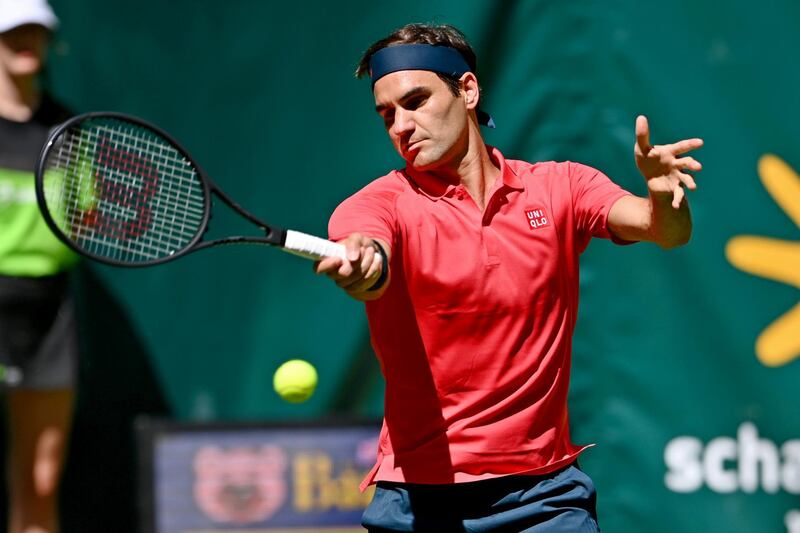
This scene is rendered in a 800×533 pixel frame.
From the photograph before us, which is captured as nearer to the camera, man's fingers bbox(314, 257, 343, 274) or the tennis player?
man's fingers bbox(314, 257, 343, 274)

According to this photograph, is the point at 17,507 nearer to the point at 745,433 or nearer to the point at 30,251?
the point at 30,251

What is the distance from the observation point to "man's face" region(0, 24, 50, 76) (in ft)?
14.5

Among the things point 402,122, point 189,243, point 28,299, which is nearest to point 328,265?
point 189,243

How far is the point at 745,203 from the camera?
5.10 metres

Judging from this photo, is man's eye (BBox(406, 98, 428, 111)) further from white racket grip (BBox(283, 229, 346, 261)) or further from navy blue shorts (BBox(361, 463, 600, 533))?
navy blue shorts (BBox(361, 463, 600, 533))

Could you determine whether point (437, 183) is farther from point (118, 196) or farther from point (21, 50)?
point (21, 50)

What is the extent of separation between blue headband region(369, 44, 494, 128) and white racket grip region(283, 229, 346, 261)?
596mm

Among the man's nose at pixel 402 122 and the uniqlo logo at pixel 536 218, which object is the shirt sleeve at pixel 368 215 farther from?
the uniqlo logo at pixel 536 218

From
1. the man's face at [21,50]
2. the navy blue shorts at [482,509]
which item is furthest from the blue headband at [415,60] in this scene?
the man's face at [21,50]

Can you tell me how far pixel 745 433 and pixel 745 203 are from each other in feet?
2.69

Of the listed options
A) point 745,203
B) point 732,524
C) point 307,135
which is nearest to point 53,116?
point 307,135

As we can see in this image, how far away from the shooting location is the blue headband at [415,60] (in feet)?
11.1

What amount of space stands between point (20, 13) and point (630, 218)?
2.18 m

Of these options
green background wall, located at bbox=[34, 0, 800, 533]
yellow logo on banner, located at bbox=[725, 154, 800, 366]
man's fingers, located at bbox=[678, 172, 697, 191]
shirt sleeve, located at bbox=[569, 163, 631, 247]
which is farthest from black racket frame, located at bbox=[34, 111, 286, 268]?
yellow logo on banner, located at bbox=[725, 154, 800, 366]
